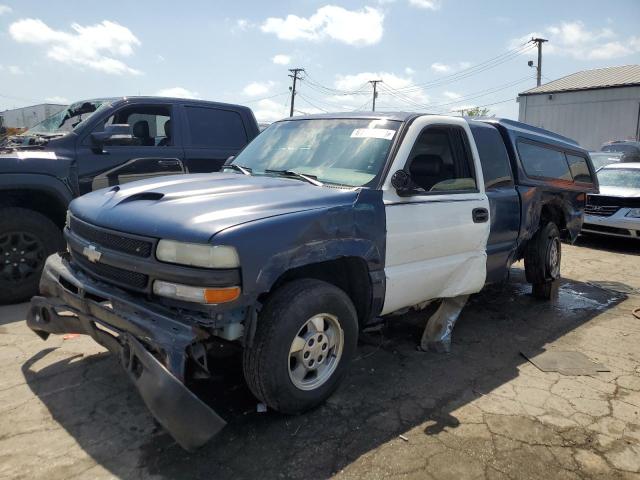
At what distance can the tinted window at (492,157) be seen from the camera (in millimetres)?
4520

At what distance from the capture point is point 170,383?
94.3 inches

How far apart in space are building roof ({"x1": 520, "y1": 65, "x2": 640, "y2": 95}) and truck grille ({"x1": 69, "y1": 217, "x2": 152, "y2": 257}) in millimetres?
37614

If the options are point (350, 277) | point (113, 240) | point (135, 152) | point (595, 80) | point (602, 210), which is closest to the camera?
point (113, 240)

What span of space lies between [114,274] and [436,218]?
223 centimetres

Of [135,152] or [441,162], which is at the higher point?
[135,152]

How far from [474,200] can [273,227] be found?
84.5 inches

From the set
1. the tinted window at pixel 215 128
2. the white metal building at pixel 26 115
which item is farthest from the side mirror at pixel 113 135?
the white metal building at pixel 26 115

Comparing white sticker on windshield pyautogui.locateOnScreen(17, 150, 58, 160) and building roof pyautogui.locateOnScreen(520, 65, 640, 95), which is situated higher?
building roof pyautogui.locateOnScreen(520, 65, 640, 95)

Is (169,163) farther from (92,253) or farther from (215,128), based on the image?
(92,253)

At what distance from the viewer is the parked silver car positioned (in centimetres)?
892

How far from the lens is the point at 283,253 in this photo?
2.72 meters

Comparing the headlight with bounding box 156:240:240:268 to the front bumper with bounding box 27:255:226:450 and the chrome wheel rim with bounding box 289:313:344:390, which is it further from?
the chrome wheel rim with bounding box 289:313:344:390

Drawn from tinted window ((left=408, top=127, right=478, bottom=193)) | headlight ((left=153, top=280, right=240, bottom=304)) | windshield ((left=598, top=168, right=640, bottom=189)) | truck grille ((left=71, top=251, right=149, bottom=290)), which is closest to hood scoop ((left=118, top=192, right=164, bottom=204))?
truck grille ((left=71, top=251, right=149, bottom=290))

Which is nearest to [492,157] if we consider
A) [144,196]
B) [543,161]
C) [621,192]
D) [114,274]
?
[543,161]
